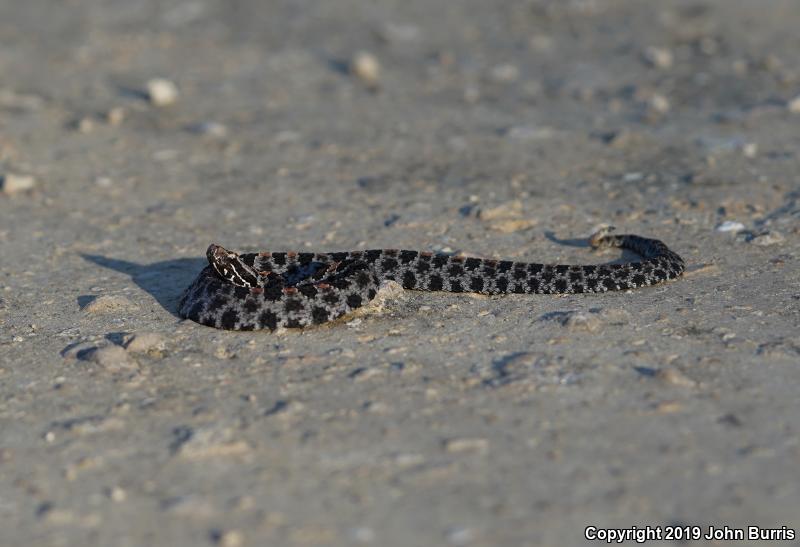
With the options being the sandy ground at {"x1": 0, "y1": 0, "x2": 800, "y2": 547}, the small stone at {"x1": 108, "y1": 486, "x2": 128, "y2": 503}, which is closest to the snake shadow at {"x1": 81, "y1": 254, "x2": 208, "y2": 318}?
the sandy ground at {"x1": 0, "y1": 0, "x2": 800, "y2": 547}

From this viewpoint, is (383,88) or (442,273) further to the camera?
(383,88)

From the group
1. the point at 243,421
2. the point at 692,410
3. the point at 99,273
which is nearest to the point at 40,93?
the point at 99,273

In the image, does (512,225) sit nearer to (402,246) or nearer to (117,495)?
(402,246)

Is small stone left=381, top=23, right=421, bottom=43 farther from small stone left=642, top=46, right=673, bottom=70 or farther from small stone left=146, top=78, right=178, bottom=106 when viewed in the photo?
small stone left=146, top=78, right=178, bottom=106

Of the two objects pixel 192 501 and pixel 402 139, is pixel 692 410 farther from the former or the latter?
pixel 402 139

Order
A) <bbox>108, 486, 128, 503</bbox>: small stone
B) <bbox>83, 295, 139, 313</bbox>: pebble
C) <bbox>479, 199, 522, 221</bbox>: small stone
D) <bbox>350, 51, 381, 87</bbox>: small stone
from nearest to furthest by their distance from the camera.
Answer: <bbox>108, 486, 128, 503</bbox>: small stone < <bbox>83, 295, 139, 313</bbox>: pebble < <bbox>479, 199, 522, 221</bbox>: small stone < <bbox>350, 51, 381, 87</bbox>: small stone

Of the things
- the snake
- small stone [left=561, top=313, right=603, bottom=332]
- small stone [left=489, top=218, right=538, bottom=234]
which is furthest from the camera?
small stone [left=489, top=218, right=538, bottom=234]
